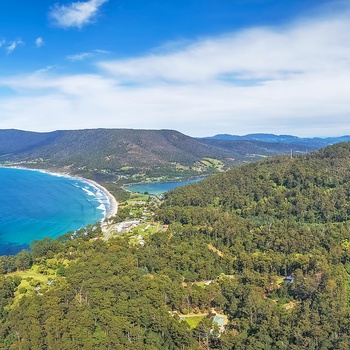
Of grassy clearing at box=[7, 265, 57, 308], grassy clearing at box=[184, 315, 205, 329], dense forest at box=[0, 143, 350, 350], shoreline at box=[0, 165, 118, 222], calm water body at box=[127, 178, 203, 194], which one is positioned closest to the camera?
dense forest at box=[0, 143, 350, 350]

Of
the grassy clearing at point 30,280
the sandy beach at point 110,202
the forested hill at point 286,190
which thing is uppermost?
the forested hill at point 286,190

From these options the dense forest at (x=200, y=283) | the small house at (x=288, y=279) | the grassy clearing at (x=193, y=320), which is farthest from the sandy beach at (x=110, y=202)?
the small house at (x=288, y=279)

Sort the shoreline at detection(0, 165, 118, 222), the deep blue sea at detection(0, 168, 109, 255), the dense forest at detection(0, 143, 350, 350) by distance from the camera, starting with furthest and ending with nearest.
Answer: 1. the shoreline at detection(0, 165, 118, 222)
2. the deep blue sea at detection(0, 168, 109, 255)
3. the dense forest at detection(0, 143, 350, 350)

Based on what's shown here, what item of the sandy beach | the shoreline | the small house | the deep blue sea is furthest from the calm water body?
the small house

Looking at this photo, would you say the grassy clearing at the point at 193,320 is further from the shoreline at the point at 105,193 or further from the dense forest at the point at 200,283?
the shoreline at the point at 105,193

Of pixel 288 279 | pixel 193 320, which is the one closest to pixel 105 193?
pixel 288 279

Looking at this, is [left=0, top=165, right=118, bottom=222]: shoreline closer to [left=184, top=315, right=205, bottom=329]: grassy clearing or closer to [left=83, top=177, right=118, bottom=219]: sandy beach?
[left=83, top=177, right=118, bottom=219]: sandy beach
